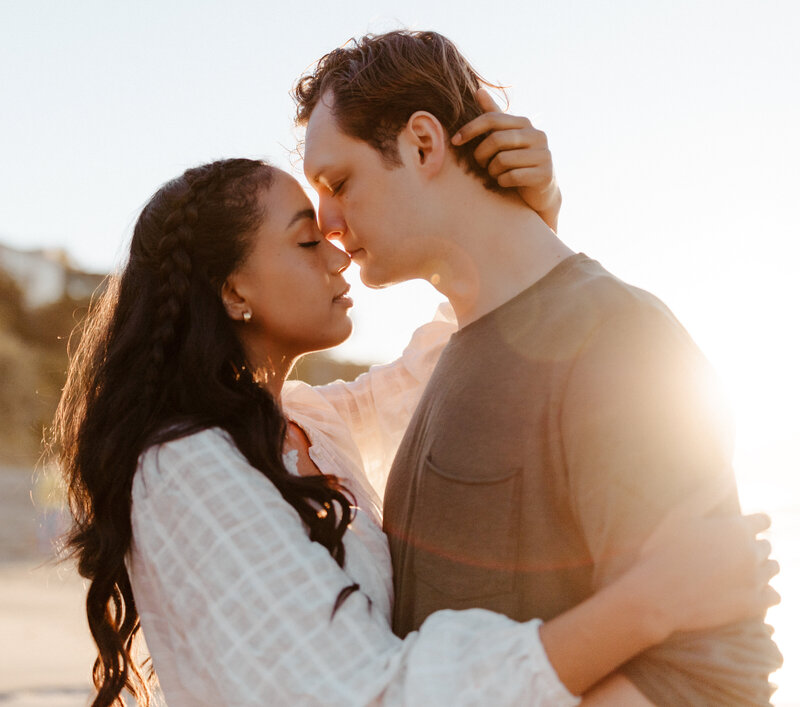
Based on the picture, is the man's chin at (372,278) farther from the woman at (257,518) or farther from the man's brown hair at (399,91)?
the man's brown hair at (399,91)

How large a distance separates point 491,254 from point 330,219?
548 millimetres

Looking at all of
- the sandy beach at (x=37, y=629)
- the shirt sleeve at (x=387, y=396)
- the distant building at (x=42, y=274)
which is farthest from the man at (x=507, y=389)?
the distant building at (x=42, y=274)

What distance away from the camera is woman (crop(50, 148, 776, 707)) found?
1.62 m

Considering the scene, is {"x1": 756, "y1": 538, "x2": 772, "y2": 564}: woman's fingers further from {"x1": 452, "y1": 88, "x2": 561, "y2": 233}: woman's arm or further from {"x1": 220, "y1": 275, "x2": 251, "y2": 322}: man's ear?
{"x1": 220, "y1": 275, "x2": 251, "y2": 322}: man's ear

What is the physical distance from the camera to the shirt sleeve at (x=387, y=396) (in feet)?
10.5

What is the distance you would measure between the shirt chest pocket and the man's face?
2.34 feet

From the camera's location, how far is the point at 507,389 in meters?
2.01

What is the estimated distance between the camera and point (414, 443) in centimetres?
228

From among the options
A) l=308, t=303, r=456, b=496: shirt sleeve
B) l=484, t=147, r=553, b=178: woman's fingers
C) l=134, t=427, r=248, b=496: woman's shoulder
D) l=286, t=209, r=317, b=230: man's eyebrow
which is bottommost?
l=308, t=303, r=456, b=496: shirt sleeve

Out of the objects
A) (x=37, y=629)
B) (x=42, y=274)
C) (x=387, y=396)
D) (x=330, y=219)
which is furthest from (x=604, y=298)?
(x=42, y=274)

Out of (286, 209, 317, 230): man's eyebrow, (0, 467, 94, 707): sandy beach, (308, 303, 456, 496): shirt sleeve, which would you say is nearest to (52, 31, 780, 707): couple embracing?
(286, 209, 317, 230): man's eyebrow

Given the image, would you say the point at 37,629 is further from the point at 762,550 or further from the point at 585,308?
the point at 762,550

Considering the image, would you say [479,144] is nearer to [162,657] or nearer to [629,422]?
[629,422]

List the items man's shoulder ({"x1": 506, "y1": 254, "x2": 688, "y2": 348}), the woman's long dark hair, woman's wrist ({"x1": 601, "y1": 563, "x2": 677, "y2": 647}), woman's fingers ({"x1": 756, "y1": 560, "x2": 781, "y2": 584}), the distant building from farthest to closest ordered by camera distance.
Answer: the distant building → the woman's long dark hair → man's shoulder ({"x1": 506, "y1": 254, "x2": 688, "y2": 348}) → woman's fingers ({"x1": 756, "y1": 560, "x2": 781, "y2": 584}) → woman's wrist ({"x1": 601, "y1": 563, "x2": 677, "y2": 647})
